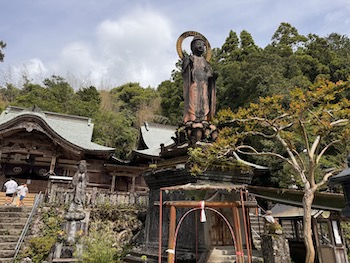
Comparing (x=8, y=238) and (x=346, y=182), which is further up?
(x=346, y=182)

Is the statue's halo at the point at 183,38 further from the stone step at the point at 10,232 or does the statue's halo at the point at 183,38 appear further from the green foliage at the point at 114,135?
the green foliage at the point at 114,135

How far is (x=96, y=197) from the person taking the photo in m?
11.4

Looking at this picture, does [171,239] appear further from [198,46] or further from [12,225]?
[12,225]

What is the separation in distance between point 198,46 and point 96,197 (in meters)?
7.49

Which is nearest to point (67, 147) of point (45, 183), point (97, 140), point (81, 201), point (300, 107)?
point (45, 183)

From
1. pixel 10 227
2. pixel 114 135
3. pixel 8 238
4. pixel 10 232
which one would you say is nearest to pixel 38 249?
pixel 8 238

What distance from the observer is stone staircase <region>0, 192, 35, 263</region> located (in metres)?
8.28

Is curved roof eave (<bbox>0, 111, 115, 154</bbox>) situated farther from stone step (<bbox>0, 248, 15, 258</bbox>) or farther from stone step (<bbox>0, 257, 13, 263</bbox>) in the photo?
stone step (<bbox>0, 257, 13, 263</bbox>)

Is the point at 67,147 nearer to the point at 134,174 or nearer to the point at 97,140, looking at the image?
the point at 134,174

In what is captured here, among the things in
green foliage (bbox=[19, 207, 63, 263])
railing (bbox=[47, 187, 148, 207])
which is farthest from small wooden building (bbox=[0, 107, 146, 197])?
green foliage (bbox=[19, 207, 63, 263])

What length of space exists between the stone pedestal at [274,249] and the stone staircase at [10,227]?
24.0ft

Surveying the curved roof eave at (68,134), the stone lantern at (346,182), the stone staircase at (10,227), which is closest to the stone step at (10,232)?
the stone staircase at (10,227)

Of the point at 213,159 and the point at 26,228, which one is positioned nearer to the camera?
the point at 213,159

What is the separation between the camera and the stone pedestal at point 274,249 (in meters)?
5.38
